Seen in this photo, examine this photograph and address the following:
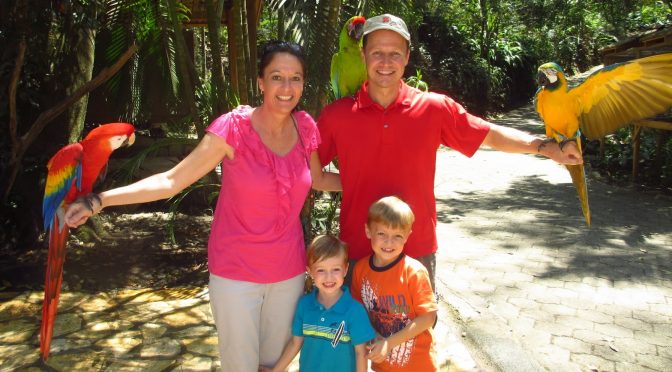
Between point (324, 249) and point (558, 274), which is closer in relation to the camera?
point (324, 249)

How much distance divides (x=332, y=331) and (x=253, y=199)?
1.87 feet

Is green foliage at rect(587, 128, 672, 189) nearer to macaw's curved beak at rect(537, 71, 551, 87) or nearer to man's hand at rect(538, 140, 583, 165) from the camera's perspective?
macaw's curved beak at rect(537, 71, 551, 87)

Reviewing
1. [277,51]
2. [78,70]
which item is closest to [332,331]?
[277,51]

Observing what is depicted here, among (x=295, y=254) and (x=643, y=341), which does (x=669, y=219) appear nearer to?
(x=643, y=341)

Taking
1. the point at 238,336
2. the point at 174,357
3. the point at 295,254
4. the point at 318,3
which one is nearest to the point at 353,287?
the point at 295,254

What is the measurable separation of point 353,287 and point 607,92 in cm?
129

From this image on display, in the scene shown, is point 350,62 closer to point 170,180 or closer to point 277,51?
point 277,51

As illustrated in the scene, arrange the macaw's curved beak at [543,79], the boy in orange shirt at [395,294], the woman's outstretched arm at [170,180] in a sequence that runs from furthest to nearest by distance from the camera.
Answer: the macaw's curved beak at [543,79]
the boy in orange shirt at [395,294]
the woman's outstretched arm at [170,180]

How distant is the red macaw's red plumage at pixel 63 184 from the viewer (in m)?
1.91

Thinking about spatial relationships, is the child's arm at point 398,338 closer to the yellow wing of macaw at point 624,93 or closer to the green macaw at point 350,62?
the yellow wing of macaw at point 624,93

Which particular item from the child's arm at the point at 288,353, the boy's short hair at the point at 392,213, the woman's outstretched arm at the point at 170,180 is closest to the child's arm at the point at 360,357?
the child's arm at the point at 288,353

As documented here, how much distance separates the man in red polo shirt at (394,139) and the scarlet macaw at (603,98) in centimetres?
18

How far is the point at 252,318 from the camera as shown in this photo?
2.00 meters

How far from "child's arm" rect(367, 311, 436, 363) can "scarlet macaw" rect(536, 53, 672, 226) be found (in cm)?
84
